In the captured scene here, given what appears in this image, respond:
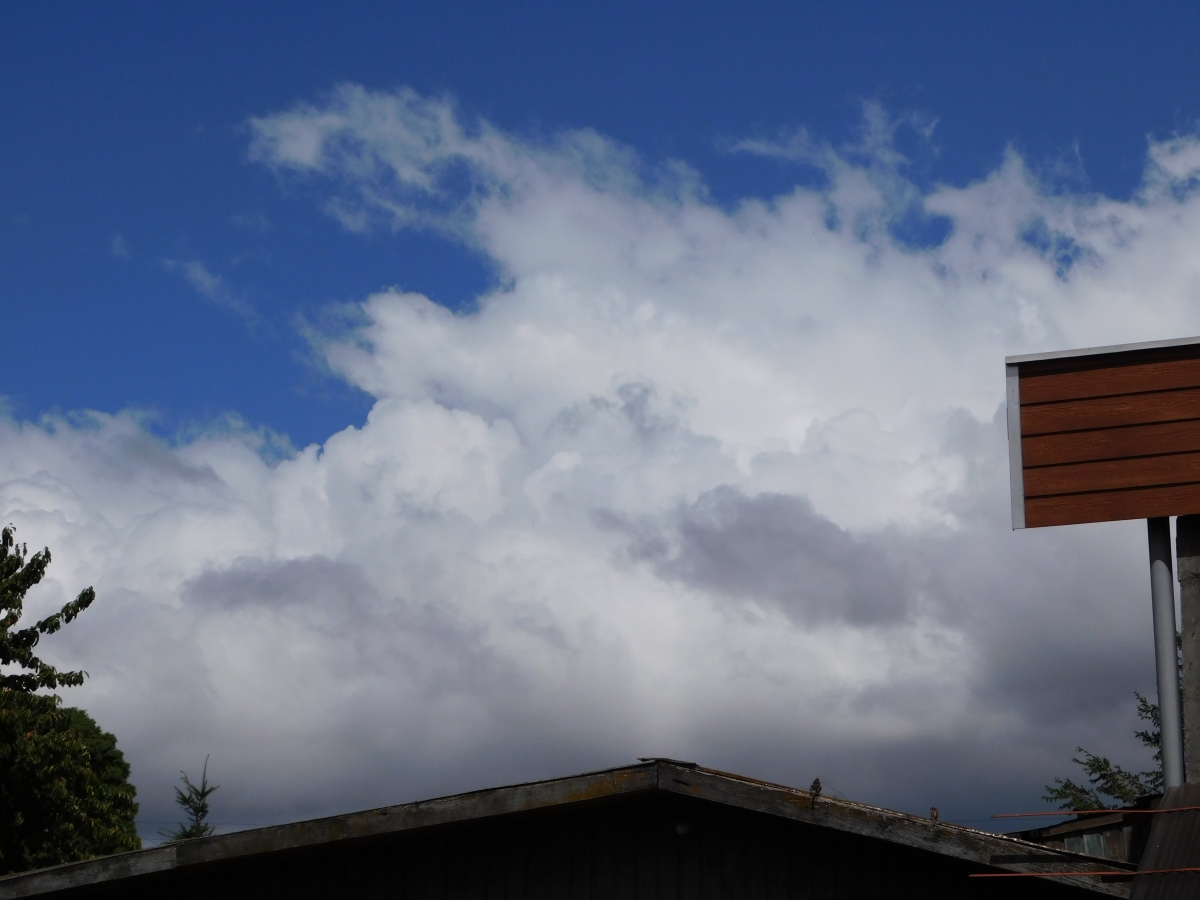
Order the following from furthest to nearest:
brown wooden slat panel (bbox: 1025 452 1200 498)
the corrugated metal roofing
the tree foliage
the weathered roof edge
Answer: the tree foliage, brown wooden slat panel (bbox: 1025 452 1200 498), the weathered roof edge, the corrugated metal roofing

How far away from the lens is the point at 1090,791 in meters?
37.9

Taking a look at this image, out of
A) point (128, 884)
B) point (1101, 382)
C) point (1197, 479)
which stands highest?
point (1101, 382)

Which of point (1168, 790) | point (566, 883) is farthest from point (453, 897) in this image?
point (1168, 790)

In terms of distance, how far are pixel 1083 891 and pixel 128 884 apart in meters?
6.66

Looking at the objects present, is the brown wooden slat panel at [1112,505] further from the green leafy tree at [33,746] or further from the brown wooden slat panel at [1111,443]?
the green leafy tree at [33,746]

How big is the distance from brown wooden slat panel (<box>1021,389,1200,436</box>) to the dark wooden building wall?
12.8 feet

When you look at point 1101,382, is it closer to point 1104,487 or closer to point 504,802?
point 1104,487

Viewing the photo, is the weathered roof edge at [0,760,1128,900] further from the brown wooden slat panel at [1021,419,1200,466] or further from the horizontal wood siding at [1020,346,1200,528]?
the brown wooden slat panel at [1021,419,1200,466]

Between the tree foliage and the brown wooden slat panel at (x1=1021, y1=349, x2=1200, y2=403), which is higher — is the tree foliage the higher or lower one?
the lower one

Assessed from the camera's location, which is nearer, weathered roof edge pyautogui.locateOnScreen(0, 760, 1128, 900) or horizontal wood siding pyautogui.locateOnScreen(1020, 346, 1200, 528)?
weathered roof edge pyautogui.locateOnScreen(0, 760, 1128, 900)

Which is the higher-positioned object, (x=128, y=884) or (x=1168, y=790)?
(x=1168, y=790)

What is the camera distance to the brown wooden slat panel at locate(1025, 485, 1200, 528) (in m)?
9.45

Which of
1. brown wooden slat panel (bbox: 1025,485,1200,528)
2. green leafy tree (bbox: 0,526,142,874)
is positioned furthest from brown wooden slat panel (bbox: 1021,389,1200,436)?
green leafy tree (bbox: 0,526,142,874)

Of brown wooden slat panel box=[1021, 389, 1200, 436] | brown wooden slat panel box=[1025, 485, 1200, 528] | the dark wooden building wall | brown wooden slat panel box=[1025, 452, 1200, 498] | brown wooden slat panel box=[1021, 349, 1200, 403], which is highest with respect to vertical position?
brown wooden slat panel box=[1021, 349, 1200, 403]
